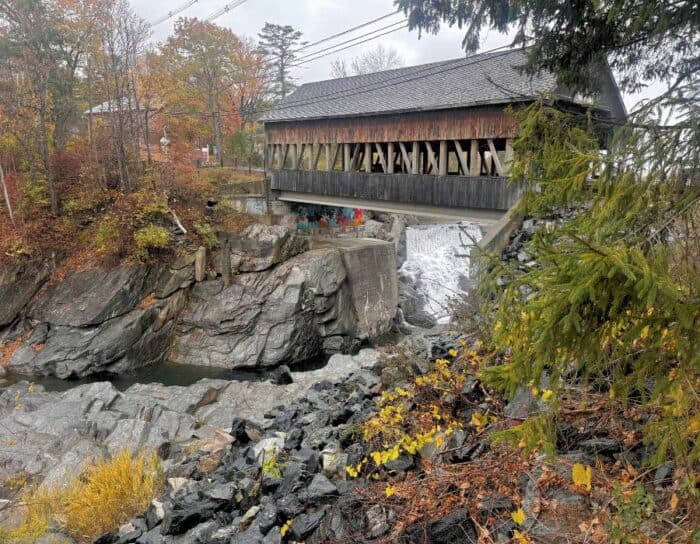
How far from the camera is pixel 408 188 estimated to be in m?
13.7

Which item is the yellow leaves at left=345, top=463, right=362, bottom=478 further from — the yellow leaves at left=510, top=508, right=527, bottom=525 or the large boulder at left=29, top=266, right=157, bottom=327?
the large boulder at left=29, top=266, right=157, bottom=327

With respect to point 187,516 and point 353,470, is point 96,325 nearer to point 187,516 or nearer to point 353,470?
point 187,516

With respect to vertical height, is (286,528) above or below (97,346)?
above

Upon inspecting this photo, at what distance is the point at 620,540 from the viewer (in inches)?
96.3

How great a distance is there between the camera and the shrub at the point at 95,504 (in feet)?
16.5

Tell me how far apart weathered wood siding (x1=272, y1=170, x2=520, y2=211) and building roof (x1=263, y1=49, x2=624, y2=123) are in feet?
6.15

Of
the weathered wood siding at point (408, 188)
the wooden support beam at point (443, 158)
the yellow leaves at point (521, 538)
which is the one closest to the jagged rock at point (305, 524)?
the yellow leaves at point (521, 538)

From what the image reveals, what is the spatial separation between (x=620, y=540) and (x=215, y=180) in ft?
59.0

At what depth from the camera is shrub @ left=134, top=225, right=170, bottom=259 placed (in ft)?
46.7

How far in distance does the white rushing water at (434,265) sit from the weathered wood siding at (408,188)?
463cm

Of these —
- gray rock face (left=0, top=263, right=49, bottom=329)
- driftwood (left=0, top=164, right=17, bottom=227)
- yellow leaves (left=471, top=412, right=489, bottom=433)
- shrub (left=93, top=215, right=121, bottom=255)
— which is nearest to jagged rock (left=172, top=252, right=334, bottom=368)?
shrub (left=93, top=215, right=121, bottom=255)

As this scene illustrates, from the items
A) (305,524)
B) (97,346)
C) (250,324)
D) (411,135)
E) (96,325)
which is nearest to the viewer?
(305,524)

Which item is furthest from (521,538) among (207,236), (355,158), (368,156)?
(207,236)

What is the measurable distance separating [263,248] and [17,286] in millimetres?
7467
